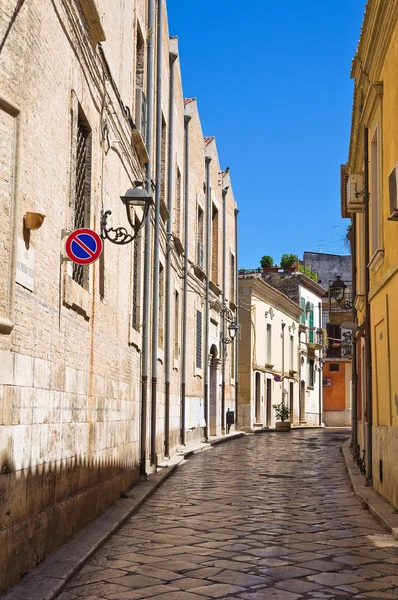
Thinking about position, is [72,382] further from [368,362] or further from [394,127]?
[368,362]

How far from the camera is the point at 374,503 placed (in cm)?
1059

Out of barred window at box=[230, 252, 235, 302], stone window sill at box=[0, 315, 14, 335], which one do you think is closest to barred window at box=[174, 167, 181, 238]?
barred window at box=[230, 252, 235, 302]

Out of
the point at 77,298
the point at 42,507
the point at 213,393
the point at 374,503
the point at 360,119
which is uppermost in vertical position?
the point at 360,119

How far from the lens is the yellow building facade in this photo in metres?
10.2

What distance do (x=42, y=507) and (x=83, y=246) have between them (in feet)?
7.51

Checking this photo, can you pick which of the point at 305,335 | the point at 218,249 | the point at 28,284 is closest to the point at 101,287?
the point at 28,284

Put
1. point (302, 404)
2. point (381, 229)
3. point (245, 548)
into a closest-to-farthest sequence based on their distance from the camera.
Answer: point (245, 548) < point (381, 229) < point (302, 404)

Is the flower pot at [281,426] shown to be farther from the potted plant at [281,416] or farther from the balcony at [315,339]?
the balcony at [315,339]

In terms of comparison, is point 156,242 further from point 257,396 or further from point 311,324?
point 311,324

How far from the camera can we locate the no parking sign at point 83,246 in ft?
25.0


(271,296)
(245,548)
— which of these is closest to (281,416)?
(271,296)

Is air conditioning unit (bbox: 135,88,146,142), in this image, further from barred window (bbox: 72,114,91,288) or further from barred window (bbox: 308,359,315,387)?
barred window (bbox: 308,359,315,387)

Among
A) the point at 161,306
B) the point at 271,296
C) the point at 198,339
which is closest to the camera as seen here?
the point at 161,306

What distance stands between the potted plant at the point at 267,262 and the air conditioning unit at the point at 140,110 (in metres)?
37.5
